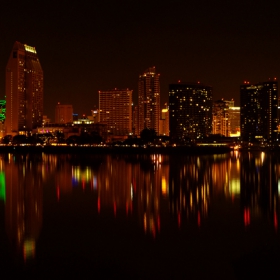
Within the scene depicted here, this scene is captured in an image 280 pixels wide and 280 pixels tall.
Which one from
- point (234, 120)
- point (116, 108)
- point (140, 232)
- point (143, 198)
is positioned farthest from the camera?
point (234, 120)

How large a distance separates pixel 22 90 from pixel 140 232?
88.1 metres

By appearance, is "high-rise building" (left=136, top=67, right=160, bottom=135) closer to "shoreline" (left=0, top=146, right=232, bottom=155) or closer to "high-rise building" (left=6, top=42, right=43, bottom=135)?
"high-rise building" (left=6, top=42, right=43, bottom=135)

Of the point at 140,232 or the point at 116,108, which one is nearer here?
the point at 140,232

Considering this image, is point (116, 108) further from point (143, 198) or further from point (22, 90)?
point (143, 198)

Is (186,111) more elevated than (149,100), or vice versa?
(149,100)

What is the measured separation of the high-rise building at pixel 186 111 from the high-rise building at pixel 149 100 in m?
14.8

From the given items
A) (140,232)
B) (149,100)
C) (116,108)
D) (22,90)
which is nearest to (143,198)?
(140,232)

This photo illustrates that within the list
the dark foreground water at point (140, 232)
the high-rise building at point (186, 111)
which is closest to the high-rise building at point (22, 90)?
the high-rise building at point (186, 111)

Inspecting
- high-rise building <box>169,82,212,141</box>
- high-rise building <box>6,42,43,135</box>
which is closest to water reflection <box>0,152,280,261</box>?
high-rise building <box>6,42,43,135</box>

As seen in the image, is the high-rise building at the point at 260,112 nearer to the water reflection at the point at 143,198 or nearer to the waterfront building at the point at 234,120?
the waterfront building at the point at 234,120

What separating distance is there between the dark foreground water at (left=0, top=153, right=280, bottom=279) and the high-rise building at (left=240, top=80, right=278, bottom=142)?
332 ft

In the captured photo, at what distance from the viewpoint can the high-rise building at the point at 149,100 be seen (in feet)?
411

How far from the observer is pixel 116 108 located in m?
121

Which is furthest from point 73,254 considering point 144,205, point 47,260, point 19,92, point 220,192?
point 19,92
